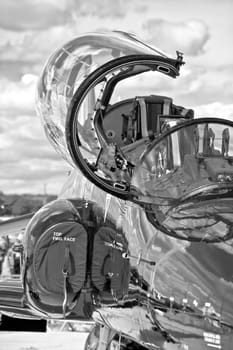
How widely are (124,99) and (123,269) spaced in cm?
179

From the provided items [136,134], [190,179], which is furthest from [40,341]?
[190,179]

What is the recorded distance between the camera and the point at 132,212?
6832 millimetres

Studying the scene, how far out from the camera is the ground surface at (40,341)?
12000 millimetres

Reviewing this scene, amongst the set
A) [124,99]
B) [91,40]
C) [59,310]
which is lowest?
[59,310]

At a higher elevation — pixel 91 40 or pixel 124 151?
pixel 91 40

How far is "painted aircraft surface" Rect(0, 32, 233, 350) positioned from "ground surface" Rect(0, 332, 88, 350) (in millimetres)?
3450

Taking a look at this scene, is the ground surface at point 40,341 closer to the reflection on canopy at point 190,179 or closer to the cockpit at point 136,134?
the cockpit at point 136,134

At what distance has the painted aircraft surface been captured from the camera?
5775 mm

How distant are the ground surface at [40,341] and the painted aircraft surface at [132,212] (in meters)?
3.45

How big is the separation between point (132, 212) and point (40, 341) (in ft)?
20.9

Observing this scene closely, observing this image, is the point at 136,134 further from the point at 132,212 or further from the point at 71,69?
the point at 71,69

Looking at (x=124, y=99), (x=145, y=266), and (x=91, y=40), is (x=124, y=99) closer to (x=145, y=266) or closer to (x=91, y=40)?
(x=91, y=40)

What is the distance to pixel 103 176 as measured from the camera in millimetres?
6961

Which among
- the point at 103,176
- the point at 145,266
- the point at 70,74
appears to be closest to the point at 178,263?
the point at 145,266
